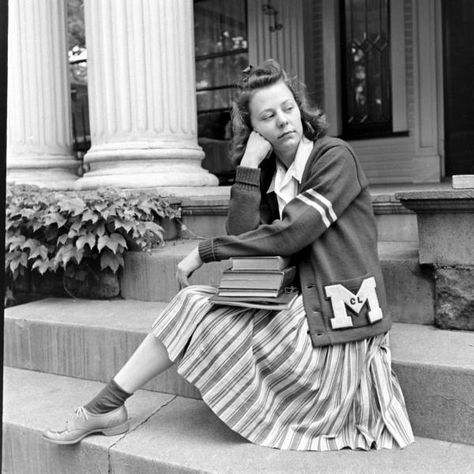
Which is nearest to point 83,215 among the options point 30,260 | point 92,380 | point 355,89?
point 30,260

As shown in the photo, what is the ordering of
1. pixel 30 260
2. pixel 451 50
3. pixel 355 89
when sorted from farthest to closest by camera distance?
pixel 355 89 < pixel 451 50 < pixel 30 260

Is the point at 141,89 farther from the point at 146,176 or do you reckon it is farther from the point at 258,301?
the point at 258,301

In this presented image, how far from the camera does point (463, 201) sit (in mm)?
2854

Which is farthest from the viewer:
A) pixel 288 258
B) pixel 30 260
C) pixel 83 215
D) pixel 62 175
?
pixel 62 175

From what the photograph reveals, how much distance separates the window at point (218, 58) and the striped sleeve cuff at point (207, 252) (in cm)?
566

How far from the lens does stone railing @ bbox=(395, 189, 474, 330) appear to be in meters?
2.92

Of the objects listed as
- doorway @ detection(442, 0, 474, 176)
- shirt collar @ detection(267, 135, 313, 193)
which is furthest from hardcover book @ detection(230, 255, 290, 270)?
doorway @ detection(442, 0, 474, 176)

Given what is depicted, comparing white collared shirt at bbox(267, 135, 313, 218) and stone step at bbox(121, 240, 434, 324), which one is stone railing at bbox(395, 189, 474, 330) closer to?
stone step at bbox(121, 240, 434, 324)

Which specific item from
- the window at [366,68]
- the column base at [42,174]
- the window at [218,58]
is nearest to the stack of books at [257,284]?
the column base at [42,174]

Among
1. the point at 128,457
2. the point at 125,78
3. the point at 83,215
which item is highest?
the point at 125,78

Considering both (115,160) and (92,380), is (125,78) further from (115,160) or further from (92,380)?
(92,380)

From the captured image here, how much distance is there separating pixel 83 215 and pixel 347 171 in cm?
199

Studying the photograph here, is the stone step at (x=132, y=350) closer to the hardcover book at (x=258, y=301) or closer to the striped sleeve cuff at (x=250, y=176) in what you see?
the hardcover book at (x=258, y=301)

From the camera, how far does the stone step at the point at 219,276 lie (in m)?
3.15
